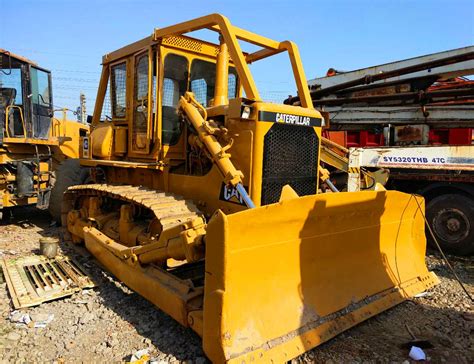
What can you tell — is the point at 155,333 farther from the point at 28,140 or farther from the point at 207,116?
the point at 28,140

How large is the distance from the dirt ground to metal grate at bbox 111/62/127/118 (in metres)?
2.32

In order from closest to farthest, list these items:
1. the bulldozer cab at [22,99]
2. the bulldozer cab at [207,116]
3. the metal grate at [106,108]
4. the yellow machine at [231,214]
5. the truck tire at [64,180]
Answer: the yellow machine at [231,214] → the bulldozer cab at [207,116] → the metal grate at [106,108] → the truck tire at [64,180] → the bulldozer cab at [22,99]

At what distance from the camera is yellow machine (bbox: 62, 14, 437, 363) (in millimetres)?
2707

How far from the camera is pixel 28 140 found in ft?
24.1

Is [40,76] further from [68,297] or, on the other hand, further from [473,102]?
[473,102]

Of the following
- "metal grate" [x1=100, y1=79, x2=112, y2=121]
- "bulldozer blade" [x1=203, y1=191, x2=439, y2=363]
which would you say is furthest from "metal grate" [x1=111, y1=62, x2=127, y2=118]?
"bulldozer blade" [x1=203, y1=191, x2=439, y2=363]

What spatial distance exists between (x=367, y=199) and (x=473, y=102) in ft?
15.7

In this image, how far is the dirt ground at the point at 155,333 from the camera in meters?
2.93

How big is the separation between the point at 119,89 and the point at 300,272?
3.69 meters

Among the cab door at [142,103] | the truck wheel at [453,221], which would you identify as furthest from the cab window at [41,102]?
the truck wheel at [453,221]

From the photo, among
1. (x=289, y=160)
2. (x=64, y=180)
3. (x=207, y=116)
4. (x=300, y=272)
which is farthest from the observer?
(x=64, y=180)

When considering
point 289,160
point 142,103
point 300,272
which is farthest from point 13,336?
point 289,160

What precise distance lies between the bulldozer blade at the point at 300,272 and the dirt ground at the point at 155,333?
0.15 m

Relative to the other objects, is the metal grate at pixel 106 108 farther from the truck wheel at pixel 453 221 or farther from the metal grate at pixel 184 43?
the truck wheel at pixel 453 221
